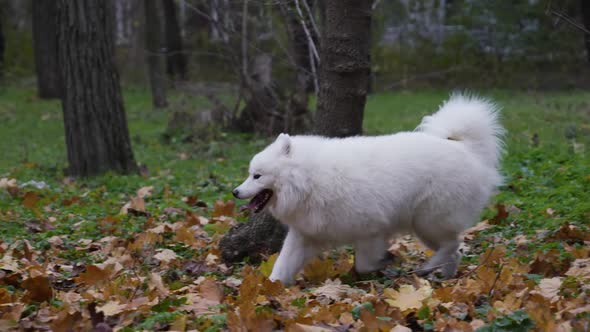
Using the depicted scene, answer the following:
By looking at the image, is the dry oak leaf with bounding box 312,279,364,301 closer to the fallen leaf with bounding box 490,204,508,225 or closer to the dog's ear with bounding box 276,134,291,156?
the dog's ear with bounding box 276,134,291,156

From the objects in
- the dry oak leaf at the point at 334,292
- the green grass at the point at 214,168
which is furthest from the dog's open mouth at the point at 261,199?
the green grass at the point at 214,168

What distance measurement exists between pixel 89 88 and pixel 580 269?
7464 mm

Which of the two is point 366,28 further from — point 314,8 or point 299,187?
point 314,8

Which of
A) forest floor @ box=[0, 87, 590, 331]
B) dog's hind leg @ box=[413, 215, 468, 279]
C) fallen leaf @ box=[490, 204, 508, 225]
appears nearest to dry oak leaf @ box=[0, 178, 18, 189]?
forest floor @ box=[0, 87, 590, 331]

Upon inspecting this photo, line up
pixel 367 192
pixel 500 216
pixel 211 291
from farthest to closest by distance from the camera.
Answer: pixel 500 216 → pixel 367 192 → pixel 211 291

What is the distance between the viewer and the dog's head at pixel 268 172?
5.28 metres

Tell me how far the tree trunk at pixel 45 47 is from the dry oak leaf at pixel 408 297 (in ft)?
65.4

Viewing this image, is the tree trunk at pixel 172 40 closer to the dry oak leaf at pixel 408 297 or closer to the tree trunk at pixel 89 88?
the tree trunk at pixel 89 88

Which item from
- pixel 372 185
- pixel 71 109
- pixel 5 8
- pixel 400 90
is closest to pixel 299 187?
pixel 372 185

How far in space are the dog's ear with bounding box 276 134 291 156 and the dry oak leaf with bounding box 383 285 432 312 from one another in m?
1.48

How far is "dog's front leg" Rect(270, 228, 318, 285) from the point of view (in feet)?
17.4

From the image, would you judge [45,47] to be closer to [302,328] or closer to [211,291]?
[211,291]

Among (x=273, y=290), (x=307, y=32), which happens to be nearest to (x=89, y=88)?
(x=307, y=32)

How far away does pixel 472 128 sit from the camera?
5.71 meters
